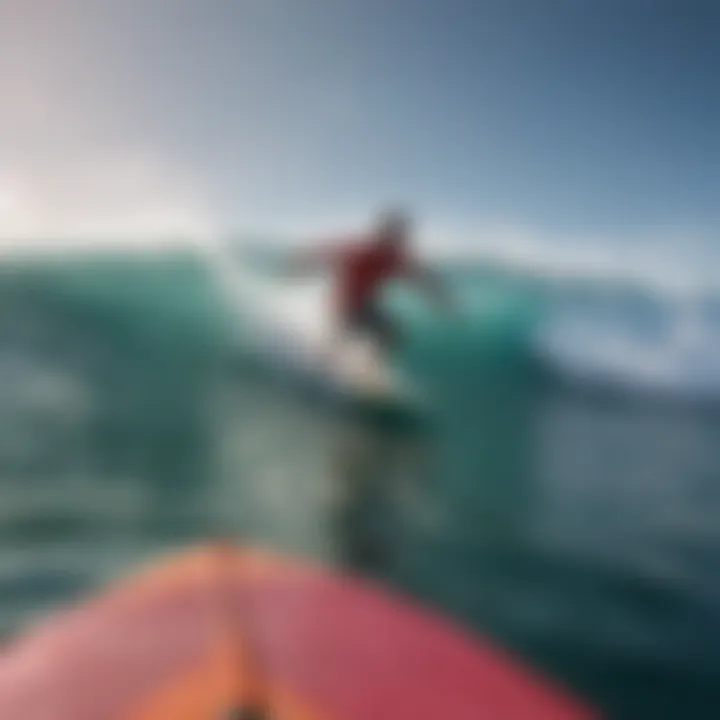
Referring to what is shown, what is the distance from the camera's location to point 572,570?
1188mm

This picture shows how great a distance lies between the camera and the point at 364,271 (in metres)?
1.24

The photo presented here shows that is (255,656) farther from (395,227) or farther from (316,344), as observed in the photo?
(395,227)

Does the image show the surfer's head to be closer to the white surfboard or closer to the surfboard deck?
the white surfboard

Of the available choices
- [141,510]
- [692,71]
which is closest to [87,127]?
[141,510]

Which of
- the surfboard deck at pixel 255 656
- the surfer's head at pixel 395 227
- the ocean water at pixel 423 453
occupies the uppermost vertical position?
the surfer's head at pixel 395 227

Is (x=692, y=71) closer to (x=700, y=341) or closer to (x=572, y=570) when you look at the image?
(x=700, y=341)

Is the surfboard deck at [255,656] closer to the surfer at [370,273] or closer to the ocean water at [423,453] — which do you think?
the ocean water at [423,453]

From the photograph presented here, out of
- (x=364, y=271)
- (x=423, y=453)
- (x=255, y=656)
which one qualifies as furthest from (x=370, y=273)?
(x=255, y=656)

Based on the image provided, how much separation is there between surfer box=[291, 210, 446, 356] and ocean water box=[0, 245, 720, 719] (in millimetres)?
19

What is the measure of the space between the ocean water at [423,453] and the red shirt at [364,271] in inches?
0.9

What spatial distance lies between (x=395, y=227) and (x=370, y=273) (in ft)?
0.18

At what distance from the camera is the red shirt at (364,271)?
1.24 meters

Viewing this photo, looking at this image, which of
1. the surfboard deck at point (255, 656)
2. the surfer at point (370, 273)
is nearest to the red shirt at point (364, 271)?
the surfer at point (370, 273)

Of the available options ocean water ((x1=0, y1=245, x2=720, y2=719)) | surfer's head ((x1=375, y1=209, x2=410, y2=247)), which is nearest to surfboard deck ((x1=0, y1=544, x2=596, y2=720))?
ocean water ((x1=0, y1=245, x2=720, y2=719))
